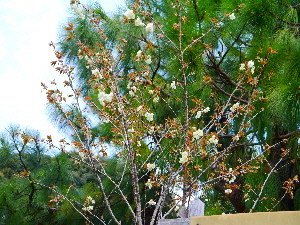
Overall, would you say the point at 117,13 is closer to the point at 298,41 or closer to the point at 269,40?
the point at 269,40

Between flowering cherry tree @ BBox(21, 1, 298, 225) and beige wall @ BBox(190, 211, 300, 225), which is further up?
flowering cherry tree @ BBox(21, 1, 298, 225)

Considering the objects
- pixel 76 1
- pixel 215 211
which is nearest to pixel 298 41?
pixel 76 1

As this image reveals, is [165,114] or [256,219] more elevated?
[165,114]

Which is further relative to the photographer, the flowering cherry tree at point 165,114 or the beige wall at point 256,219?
the flowering cherry tree at point 165,114

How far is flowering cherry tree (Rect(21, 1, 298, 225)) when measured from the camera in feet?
5.23

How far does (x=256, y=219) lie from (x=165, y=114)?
193cm

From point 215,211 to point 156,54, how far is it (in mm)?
2313

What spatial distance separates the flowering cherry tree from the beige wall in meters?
0.57

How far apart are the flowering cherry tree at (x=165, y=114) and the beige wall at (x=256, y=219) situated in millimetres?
567

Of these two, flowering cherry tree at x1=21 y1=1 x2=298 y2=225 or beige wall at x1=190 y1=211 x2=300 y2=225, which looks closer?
beige wall at x1=190 y1=211 x2=300 y2=225

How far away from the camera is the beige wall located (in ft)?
2.70

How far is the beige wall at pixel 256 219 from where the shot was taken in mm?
822

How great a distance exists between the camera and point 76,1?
1.56 metres

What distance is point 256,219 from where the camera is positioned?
0.87 m
